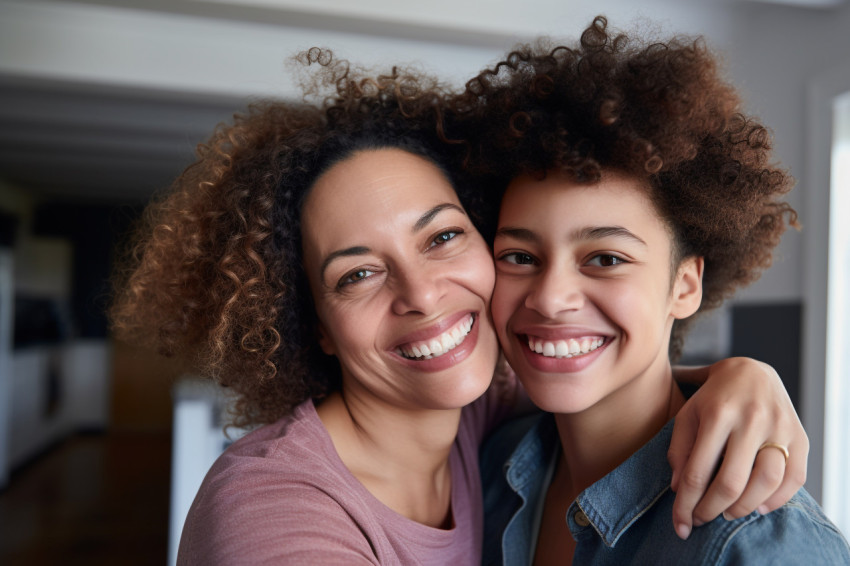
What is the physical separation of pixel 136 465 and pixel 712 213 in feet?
28.0

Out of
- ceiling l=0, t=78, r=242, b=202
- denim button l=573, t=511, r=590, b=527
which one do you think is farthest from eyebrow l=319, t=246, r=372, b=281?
ceiling l=0, t=78, r=242, b=202

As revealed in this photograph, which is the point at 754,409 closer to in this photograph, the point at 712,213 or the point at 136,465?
the point at 712,213

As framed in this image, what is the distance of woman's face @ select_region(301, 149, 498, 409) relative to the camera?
1.52 m

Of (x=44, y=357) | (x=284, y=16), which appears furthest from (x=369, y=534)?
(x=44, y=357)

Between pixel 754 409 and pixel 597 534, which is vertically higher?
pixel 754 409

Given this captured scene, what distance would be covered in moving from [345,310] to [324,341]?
0.23m

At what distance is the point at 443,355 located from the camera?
152 centimetres

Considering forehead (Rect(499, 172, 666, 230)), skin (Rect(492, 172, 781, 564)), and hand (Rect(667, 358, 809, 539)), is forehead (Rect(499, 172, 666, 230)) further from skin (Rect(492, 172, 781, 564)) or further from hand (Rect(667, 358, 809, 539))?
hand (Rect(667, 358, 809, 539))

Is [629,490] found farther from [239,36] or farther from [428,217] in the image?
[239,36]

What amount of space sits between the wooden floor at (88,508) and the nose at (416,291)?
16.3ft

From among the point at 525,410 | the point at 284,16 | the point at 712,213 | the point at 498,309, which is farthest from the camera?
the point at 284,16

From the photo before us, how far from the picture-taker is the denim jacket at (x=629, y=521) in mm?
1113

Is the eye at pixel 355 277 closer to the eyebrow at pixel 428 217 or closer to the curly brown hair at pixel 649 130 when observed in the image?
the eyebrow at pixel 428 217

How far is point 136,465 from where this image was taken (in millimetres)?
8492
